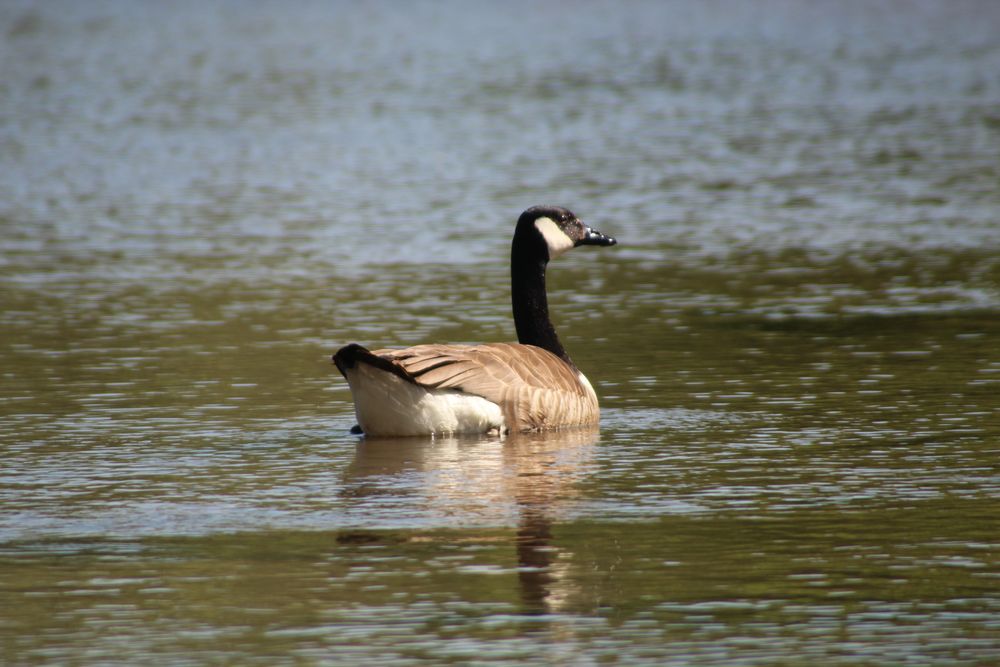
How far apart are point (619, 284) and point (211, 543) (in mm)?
12043

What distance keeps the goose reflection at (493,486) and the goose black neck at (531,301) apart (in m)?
1.28

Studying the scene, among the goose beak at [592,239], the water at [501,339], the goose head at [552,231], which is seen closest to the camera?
the water at [501,339]

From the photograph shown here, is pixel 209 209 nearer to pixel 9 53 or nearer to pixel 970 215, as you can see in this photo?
pixel 970 215

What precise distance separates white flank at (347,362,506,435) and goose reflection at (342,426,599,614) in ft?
0.33

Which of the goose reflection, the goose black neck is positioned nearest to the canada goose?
the goose reflection

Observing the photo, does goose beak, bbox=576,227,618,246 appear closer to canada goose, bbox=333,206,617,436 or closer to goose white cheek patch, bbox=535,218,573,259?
goose white cheek patch, bbox=535,218,573,259

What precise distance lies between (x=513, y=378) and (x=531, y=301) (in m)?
1.59

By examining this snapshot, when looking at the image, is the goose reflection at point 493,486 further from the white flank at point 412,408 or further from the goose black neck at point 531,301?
the goose black neck at point 531,301

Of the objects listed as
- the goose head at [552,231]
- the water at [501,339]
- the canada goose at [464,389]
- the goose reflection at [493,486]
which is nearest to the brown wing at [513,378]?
the canada goose at [464,389]

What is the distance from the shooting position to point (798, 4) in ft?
274

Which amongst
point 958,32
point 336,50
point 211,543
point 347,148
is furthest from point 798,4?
point 211,543

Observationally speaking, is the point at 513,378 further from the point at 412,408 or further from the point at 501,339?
the point at 501,339

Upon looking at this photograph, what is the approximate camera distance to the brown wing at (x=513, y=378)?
12.2m

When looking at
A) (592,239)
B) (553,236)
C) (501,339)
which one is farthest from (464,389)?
(501,339)
